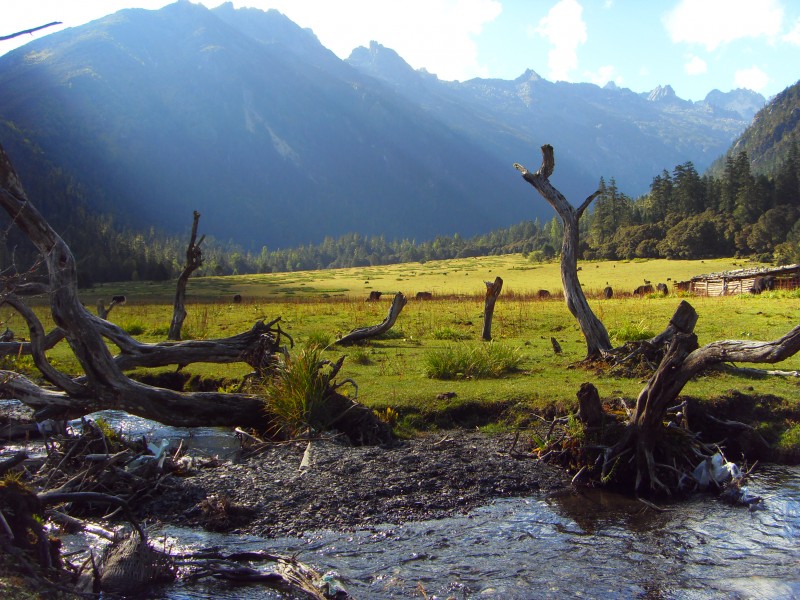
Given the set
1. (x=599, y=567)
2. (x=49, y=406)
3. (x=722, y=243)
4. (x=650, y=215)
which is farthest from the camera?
(x=650, y=215)

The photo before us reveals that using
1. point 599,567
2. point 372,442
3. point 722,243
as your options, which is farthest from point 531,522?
point 722,243

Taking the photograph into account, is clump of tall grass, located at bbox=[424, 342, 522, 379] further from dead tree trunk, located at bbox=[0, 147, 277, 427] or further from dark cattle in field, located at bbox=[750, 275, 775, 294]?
dark cattle in field, located at bbox=[750, 275, 775, 294]

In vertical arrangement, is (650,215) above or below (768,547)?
above

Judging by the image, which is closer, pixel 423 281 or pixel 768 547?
pixel 768 547

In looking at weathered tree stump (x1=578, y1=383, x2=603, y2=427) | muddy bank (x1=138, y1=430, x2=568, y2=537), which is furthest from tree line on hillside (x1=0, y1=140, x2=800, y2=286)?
muddy bank (x1=138, y1=430, x2=568, y2=537)

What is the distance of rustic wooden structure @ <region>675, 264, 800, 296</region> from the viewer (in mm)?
47438

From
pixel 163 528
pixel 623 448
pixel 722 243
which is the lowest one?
pixel 163 528

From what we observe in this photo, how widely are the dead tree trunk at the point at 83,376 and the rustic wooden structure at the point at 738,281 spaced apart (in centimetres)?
4449

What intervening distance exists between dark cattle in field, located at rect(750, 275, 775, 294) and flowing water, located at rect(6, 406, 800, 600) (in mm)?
40294

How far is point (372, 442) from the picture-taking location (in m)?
12.8

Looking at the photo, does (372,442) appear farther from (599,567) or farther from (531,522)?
(599,567)

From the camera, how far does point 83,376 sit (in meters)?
11.9

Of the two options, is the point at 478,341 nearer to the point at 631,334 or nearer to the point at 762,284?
the point at 631,334

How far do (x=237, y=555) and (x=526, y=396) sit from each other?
7789 millimetres
